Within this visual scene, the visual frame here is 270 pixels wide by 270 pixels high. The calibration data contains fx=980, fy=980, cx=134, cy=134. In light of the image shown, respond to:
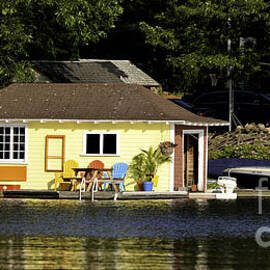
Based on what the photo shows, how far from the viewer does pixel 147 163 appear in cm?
3669

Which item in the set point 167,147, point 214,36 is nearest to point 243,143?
point 214,36

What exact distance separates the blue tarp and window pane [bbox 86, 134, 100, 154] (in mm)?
6908

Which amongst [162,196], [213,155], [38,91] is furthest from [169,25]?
[162,196]

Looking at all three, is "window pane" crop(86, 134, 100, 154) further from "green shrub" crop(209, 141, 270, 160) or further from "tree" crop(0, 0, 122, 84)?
"green shrub" crop(209, 141, 270, 160)

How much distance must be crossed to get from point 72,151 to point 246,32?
1556 centimetres

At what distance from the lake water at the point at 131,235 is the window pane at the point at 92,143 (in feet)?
13.7

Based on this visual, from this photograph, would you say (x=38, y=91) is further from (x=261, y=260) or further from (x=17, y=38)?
(x=261, y=260)

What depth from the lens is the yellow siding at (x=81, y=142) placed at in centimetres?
3706

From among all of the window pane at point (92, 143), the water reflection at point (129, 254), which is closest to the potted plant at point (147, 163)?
the window pane at point (92, 143)

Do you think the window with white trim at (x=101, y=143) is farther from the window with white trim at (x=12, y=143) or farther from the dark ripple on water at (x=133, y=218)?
the dark ripple on water at (x=133, y=218)

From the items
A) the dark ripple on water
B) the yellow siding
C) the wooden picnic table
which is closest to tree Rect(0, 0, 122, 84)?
the yellow siding

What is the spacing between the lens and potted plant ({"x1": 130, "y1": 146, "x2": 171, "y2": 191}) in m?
36.6

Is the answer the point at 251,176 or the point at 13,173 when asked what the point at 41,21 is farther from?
the point at 251,176

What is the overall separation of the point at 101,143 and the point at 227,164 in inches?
277
